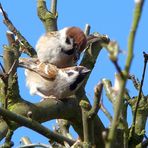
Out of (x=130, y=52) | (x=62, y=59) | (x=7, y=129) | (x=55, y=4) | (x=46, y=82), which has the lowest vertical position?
(x=130, y=52)

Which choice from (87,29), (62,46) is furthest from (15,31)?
(62,46)

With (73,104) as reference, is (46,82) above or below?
above

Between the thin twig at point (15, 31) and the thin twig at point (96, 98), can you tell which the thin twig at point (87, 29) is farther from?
the thin twig at point (96, 98)

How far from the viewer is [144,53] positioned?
2006 millimetres

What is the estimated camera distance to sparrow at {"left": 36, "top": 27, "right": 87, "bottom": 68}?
363 cm

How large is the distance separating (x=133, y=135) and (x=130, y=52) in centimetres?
165

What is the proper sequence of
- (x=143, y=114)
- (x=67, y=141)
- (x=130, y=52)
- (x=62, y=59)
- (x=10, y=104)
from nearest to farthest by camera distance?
(x=130, y=52), (x=67, y=141), (x=10, y=104), (x=143, y=114), (x=62, y=59)

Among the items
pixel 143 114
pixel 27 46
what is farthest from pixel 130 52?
pixel 27 46

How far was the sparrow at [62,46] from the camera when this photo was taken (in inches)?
143

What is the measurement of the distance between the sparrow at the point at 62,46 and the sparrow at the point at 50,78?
0.50 feet

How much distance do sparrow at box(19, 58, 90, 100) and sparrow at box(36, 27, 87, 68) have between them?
151 mm

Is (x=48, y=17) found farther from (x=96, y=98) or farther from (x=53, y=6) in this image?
(x=96, y=98)

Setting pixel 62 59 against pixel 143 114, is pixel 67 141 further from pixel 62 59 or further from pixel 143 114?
pixel 62 59

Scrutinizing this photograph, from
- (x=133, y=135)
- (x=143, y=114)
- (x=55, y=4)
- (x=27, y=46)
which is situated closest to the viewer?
(x=133, y=135)
